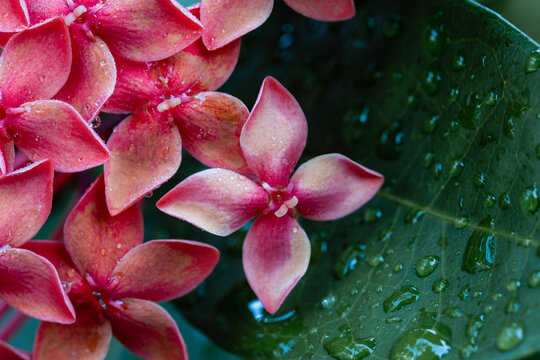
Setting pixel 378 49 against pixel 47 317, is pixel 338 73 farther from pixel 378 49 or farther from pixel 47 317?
pixel 47 317

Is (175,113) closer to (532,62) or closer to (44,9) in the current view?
(44,9)

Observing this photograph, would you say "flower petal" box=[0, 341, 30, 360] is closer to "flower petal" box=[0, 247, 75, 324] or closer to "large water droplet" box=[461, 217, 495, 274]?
"flower petal" box=[0, 247, 75, 324]

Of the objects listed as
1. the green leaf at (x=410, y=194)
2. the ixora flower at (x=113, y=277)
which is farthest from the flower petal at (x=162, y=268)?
the green leaf at (x=410, y=194)

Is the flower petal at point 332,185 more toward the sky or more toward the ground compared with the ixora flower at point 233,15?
more toward the ground

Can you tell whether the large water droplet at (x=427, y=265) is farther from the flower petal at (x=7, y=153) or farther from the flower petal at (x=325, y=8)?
the flower petal at (x=7, y=153)

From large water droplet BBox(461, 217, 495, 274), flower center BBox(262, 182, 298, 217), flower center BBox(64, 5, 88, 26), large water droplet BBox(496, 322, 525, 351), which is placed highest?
flower center BBox(64, 5, 88, 26)

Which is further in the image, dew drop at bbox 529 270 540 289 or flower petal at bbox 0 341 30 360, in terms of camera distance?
flower petal at bbox 0 341 30 360

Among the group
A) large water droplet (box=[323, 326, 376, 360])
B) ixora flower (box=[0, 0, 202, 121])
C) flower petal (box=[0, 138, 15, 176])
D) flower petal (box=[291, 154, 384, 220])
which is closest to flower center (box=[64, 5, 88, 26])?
ixora flower (box=[0, 0, 202, 121])
